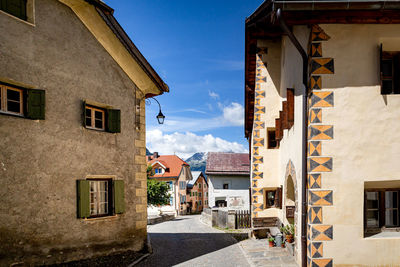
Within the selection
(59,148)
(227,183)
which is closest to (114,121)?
(59,148)

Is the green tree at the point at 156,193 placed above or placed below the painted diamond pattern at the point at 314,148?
below

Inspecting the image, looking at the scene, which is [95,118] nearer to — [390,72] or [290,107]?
[290,107]

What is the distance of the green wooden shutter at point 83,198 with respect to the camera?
8.14m

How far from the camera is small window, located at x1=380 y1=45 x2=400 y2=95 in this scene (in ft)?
20.4

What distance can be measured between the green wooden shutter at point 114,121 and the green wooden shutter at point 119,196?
5.53 feet

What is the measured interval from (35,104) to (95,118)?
78.4 inches

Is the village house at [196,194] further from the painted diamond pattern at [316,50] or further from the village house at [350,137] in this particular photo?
the painted diamond pattern at [316,50]

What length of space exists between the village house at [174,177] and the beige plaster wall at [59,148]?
34.0m

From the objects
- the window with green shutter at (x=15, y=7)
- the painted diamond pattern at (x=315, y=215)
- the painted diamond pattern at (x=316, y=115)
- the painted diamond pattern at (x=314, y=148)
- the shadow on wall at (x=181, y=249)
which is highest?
the window with green shutter at (x=15, y=7)

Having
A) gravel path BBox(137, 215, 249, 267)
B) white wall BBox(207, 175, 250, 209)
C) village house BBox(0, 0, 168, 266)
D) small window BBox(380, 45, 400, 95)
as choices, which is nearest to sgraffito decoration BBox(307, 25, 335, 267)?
small window BBox(380, 45, 400, 95)

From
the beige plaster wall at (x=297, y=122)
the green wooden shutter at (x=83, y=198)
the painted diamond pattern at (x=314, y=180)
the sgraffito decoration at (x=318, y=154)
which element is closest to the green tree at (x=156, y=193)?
the green wooden shutter at (x=83, y=198)

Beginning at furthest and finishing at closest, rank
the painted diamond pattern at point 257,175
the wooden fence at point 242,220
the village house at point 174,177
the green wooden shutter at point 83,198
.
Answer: the village house at point 174,177 < the wooden fence at point 242,220 < the painted diamond pattern at point 257,175 < the green wooden shutter at point 83,198

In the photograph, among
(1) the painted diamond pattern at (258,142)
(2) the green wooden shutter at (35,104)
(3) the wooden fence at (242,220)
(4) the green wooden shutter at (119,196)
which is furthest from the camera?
(3) the wooden fence at (242,220)

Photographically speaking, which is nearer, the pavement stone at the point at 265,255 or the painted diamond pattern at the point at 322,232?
the painted diamond pattern at the point at 322,232
